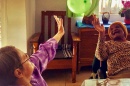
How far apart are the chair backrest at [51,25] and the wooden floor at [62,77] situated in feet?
1.76

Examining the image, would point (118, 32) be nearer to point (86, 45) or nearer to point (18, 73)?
point (18, 73)

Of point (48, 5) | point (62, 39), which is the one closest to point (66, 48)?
point (62, 39)

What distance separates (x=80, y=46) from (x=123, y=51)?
5.52 ft

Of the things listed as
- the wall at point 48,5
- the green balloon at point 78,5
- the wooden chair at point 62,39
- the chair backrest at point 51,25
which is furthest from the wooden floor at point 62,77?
the green balloon at point 78,5

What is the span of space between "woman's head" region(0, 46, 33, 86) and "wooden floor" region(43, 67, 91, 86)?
7.56ft

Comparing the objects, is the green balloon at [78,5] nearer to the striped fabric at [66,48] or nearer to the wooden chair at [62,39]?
the wooden chair at [62,39]

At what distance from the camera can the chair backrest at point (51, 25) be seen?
394cm

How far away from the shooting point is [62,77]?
12.1ft

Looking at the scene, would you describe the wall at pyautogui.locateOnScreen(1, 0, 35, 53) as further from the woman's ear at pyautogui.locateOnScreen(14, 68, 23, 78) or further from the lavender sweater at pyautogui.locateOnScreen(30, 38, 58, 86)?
the woman's ear at pyautogui.locateOnScreen(14, 68, 23, 78)

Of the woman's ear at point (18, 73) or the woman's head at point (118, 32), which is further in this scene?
the woman's head at point (118, 32)

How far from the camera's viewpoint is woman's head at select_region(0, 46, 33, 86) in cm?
106

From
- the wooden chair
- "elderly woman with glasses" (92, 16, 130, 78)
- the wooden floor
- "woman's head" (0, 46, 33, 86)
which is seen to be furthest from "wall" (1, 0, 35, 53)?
"woman's head" (0, 46, 33, 86)

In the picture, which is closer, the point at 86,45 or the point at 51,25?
the point at 86,45

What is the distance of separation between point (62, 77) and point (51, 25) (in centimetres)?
94
